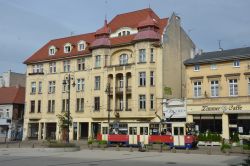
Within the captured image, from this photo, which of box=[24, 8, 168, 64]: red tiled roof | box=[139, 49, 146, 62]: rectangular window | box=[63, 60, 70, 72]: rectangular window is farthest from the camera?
box=[63, 60, 70, 72]: rectangular window

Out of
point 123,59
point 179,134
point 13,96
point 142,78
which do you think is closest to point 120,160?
point 179,134

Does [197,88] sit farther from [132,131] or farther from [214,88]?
[132,131]

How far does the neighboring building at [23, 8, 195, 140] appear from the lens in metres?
47.8

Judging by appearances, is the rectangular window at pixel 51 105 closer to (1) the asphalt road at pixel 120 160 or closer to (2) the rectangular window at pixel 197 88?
(2) the rectangular window at pixel 197 88

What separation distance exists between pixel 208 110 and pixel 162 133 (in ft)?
26.9

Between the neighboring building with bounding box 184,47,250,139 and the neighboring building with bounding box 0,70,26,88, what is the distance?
4307cm

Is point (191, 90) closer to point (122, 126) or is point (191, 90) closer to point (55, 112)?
point (122, 126)

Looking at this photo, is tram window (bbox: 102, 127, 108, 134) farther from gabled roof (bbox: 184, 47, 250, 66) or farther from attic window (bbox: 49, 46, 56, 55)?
attic window (bbox: 49, 46, 56, 55)

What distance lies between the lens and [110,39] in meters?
52.6

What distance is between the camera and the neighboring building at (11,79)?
7511cm

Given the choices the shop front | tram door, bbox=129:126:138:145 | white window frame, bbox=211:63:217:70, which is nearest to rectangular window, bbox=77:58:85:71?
tram door, bbox=129:126:138:145

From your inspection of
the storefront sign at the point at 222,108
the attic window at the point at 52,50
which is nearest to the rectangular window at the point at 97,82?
the attic window at the point at 52,50

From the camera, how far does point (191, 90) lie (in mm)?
44938

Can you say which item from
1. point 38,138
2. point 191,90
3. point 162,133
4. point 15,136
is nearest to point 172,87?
point 191,90
